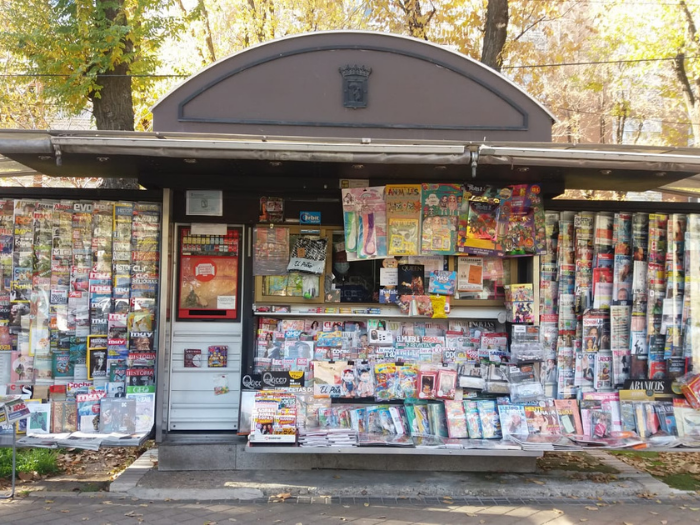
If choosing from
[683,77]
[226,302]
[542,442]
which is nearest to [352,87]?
[226,302]

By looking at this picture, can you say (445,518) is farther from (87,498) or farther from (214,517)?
(87,498)

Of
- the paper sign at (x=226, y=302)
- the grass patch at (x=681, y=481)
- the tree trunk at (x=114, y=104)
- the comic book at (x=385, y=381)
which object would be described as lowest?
the grass patch at (x=681, y=481)

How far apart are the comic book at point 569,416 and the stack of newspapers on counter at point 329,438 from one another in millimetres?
2022

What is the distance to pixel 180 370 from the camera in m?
5.73

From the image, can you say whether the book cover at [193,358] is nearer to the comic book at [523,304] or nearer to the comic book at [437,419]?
the comic book at [437,419]

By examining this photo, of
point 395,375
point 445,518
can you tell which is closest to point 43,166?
point 395,375

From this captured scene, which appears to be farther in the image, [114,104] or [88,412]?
[114,104]

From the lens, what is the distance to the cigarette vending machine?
5.73 meters

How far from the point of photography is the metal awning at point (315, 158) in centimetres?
455

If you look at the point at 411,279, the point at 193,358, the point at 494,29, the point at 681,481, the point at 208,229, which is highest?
the point at 494,29

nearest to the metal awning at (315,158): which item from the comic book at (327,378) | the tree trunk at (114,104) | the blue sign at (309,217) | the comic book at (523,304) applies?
the blue sign at (309,217)

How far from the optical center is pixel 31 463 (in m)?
5.75

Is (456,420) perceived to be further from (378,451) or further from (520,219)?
(520,219)

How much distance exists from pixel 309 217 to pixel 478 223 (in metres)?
1.67
